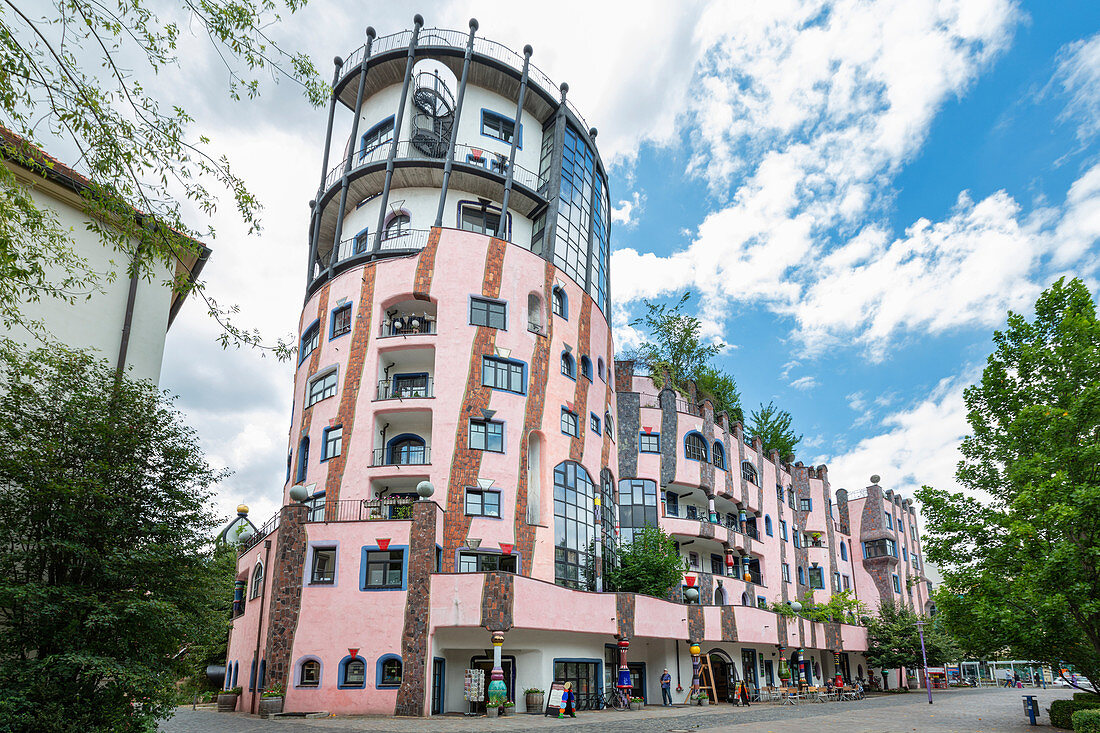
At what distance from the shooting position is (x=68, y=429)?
43.8ft

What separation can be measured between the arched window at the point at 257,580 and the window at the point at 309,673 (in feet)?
13.3

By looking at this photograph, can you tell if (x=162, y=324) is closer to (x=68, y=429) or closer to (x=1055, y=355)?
(x=68, y=429)

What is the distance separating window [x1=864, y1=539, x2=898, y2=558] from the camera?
59719 mm

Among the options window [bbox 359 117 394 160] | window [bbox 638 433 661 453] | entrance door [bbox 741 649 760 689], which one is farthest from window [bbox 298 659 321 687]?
entrance door [bbox 741 649 760 689]

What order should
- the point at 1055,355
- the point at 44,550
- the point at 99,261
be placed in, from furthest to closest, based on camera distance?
the point at 1055,355
the point at 99,261
the point at 44,550

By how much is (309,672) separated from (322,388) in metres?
12.0

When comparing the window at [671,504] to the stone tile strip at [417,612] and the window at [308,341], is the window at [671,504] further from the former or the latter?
the window at [308,341]

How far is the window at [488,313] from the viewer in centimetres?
3069

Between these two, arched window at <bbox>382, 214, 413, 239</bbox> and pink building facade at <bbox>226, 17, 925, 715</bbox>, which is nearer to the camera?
pink building facade at <bbox>226, 17, 925, 715</bbox>

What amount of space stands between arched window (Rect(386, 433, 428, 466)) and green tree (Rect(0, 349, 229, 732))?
49.7 ft

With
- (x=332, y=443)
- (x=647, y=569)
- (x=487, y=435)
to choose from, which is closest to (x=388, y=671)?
(x=487, y=435)

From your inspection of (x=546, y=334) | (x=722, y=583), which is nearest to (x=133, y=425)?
(x=546, y=334)

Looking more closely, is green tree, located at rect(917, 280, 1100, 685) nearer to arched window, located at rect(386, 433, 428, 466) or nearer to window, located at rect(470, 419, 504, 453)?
window, located at rect(470, 419, 504, 453)

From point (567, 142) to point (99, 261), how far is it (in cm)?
2658
